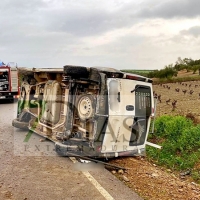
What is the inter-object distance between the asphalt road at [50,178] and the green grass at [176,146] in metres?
2.08

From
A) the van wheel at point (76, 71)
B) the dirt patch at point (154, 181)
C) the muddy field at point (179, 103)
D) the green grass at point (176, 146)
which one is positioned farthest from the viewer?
the muddy field at point (179, 103)

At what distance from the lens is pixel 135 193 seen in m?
5.27

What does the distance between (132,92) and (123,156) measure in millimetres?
1685

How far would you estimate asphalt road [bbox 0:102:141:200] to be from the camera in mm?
5027

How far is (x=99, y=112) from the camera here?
6.37 metres

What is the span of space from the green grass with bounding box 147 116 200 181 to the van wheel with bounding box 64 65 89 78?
2.94 meters

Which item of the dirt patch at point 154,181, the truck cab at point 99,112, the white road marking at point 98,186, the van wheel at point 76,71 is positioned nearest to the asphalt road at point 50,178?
the white road marking at point 98,186

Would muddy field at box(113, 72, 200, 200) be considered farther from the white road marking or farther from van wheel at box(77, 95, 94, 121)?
van wheel at box(77, 95, 94, 121)

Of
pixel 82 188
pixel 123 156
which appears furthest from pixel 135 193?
pixel 123 156

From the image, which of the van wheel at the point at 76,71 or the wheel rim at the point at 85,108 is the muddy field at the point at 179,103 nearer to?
the wheel rim at the point at 85,108

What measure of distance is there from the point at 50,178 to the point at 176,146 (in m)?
4.14

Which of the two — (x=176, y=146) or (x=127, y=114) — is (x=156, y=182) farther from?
(x=176, y=146)

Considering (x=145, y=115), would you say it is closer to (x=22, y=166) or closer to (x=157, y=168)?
(x=157, y=168)

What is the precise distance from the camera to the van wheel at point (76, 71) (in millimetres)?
6746
